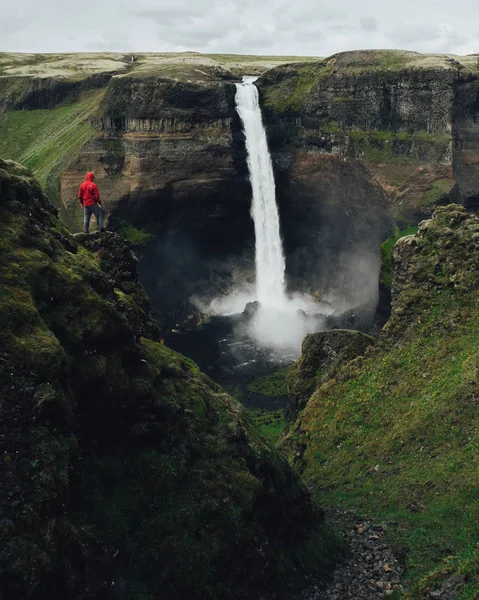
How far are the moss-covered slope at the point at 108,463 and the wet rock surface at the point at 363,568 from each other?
37.7 inches

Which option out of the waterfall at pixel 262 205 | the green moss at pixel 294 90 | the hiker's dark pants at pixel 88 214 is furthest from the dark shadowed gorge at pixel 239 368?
the hiker's dark pants at pixel 88 214

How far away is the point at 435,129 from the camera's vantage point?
65375 mm

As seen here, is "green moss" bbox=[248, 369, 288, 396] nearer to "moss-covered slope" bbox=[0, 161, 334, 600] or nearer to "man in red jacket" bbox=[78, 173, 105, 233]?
"man in red jacket" bbox=[78, 173, 105, 233]

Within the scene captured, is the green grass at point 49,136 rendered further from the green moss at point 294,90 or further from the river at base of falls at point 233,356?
the river at base of falls at point 233,356

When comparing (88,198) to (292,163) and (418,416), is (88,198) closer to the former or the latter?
(418,416)

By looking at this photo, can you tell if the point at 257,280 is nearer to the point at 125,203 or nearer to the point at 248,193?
the point at 248,193

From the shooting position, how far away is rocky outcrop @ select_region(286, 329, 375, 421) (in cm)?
3388

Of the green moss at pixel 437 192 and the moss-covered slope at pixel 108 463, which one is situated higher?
the green moss at pixel 437 192

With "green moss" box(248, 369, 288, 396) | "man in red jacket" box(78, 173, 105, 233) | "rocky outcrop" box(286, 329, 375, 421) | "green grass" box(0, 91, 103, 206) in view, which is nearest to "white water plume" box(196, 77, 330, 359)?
"green moss" box(248, 369, 288, 396)

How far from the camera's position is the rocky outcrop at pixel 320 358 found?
3388cm

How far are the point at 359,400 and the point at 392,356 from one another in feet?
8.42

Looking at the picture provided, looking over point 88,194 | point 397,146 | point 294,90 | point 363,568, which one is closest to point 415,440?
point 363,568

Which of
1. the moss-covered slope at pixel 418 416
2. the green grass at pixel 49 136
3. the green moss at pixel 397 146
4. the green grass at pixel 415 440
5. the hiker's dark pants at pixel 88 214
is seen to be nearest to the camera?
the green grass at pixel 415 440

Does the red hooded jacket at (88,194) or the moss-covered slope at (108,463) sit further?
the red hooded jacket at (88,194)
